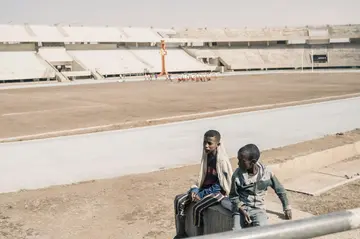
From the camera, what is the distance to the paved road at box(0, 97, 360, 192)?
33.4 ft

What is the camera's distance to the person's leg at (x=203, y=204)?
15.6 ft

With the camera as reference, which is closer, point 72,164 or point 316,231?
point 316,231

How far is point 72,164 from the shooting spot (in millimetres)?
10922

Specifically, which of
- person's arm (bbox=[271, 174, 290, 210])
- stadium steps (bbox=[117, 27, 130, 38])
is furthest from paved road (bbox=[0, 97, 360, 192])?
stadium steps (bbox=[117, 27, 130, 38])

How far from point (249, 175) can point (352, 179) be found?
4.78m

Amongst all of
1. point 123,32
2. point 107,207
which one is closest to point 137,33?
point 123,32

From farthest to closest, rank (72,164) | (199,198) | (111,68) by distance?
1. (111,68)
2. (72,164)
3. (199,198)

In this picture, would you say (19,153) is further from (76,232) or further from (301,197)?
(301,197)

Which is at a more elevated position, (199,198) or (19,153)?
(199,198)

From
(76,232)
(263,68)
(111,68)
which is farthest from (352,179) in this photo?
(263,68)

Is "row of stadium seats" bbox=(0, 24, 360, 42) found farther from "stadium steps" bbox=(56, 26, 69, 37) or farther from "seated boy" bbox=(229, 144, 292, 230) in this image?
"seated boy" bbox=(229, 144, 292, 230)

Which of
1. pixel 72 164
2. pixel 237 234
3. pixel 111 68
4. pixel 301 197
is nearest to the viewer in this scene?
pixel 237 234

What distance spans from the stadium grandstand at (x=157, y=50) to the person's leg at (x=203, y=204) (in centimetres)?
5212

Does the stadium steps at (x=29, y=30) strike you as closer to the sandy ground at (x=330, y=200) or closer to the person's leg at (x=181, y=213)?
the sandy ground at (x=330, y=200)
